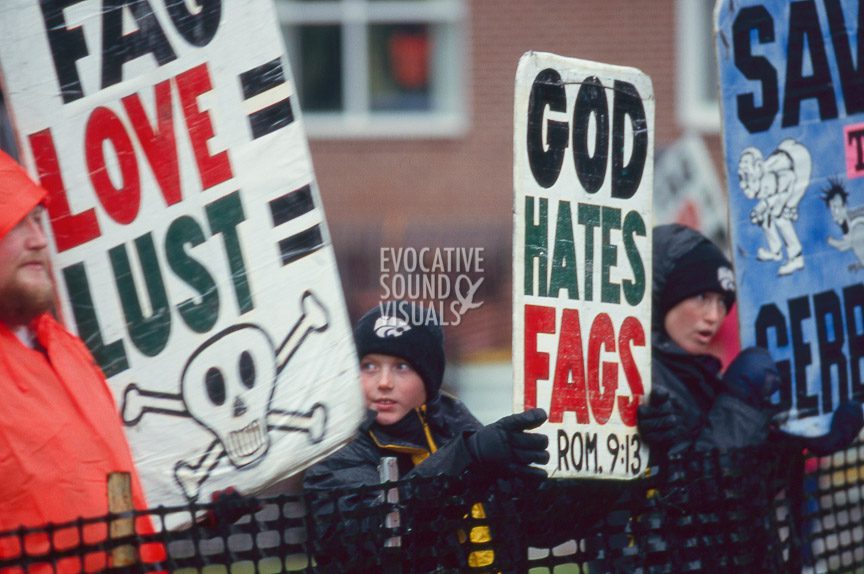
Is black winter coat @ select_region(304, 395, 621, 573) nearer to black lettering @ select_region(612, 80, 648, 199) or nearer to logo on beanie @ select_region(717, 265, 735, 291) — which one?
black lettering @ select_region(612, 80, 648, 199)

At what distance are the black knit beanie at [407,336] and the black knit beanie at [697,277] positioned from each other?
1.06 m

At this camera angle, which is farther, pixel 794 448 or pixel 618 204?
pixel 794 448

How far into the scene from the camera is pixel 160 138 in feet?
10.3

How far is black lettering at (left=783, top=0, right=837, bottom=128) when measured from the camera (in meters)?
4.23

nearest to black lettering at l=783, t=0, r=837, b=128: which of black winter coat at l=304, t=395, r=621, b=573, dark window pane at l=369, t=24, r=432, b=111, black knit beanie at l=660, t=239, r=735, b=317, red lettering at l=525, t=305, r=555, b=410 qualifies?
black knit beanie at l=660, t=239, r=735, b=317

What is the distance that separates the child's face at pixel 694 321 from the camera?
14.8 ft

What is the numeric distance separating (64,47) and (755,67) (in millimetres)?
2055

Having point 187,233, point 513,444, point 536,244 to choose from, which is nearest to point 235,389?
point 187,233

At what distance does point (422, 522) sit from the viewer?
3.22m

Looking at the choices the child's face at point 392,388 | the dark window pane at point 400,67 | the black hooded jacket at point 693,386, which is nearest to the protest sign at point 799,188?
the black hooded jacket at point 693,386

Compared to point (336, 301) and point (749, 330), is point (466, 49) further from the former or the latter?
point (336, 301)

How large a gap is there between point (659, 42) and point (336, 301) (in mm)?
9824

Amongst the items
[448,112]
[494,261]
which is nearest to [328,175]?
[448,112]

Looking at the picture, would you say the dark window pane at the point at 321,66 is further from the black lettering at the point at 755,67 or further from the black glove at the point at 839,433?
the black glove at the point at 839,433
